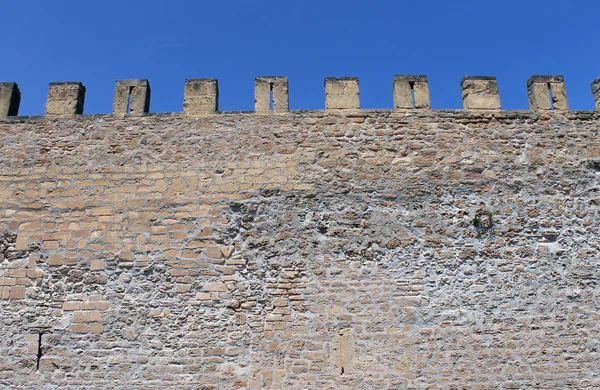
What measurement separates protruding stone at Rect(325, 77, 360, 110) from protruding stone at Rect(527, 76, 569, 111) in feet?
7.43

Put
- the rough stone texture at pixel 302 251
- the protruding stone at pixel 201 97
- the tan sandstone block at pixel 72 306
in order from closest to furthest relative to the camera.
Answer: the rough stone texture at pixel 302 251
the tan sandstone block at pixel 72 306
the protruding stone at pixel 201 97

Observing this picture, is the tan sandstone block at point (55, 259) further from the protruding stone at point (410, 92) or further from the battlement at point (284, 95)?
the protruding stone at point (410, 92)

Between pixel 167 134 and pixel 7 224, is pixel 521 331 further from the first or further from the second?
pixel 7 224

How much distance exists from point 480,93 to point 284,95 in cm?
253

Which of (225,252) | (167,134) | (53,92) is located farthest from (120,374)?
(53,92)

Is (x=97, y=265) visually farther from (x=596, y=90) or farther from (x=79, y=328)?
(x=596, y=90)

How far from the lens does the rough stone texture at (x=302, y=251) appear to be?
4945mm

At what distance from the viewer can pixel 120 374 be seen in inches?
194

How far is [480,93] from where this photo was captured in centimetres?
584

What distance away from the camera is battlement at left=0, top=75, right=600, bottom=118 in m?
5.77

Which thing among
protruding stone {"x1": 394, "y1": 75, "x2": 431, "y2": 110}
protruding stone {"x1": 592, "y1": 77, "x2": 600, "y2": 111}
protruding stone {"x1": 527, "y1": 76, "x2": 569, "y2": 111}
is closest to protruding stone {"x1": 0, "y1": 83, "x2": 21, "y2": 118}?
protruding stone {"x1": 394, "y1": 75, "x2": 431, "y2": 110}

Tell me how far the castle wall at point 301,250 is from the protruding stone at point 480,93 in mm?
239

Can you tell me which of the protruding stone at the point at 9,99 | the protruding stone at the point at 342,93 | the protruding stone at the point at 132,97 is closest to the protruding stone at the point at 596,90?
the protruding stone at the point at 342,93

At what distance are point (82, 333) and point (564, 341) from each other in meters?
5.33
